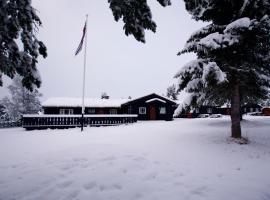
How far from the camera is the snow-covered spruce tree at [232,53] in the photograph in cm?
926

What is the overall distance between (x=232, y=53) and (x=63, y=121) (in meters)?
15.1

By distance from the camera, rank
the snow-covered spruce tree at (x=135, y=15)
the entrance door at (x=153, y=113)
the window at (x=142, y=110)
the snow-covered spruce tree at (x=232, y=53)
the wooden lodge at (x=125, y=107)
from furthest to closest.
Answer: the entrance door at (x=153, y=113) < the window at (x=142, y=110) < the wooden lodge at (x=125, y=107) < the snow-covered spruce tree at (x=232, y=53) < the snow-covered spruce tree at (x=135, y=15)

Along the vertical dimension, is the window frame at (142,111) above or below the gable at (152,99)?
below

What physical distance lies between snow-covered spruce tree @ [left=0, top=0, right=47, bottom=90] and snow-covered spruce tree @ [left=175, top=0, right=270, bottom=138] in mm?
6599

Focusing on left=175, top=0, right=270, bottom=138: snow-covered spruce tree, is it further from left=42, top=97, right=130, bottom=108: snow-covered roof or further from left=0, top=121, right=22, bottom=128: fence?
left=42, top=97, right=130, bottom=108: snow-covered roof

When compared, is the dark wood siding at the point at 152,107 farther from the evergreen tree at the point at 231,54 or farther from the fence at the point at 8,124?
the evergreen tree at the point at 231,54

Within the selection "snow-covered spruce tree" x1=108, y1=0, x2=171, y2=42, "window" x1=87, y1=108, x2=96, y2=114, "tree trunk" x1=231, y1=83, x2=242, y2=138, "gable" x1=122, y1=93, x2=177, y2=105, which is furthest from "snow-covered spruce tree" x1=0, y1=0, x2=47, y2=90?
"window" x1=87, y1=108, x2=96, y2=114

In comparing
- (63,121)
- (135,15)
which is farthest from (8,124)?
(135,15)

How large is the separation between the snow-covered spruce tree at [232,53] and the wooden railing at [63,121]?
11.6m

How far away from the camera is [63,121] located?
18.9 metres

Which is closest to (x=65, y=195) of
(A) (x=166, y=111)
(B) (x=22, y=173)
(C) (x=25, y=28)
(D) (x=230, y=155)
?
(B) (x=22, y=173)

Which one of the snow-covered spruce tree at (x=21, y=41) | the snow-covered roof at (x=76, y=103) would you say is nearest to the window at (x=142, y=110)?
the snow-covered roof at (x=76, y=103)

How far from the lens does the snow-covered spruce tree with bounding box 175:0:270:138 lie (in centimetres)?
926

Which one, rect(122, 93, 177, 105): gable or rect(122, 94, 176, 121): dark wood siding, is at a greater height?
rect(122, 93, 177, 105): gable
